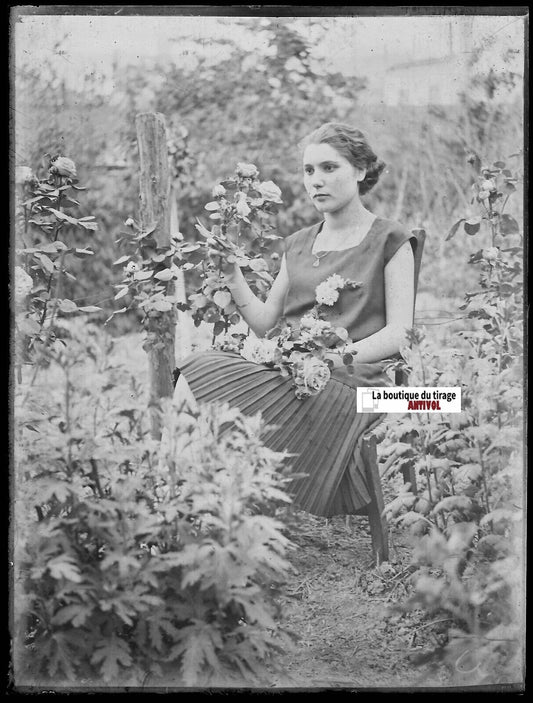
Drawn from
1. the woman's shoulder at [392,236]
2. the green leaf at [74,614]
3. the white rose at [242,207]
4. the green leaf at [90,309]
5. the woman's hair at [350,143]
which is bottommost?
the green leaf at [74,614]

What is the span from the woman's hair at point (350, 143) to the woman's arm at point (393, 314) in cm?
37

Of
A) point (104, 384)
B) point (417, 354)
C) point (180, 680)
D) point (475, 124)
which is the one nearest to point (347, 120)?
point (475, 124)

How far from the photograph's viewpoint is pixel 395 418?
3.43 metres

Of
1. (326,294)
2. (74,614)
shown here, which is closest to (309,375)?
(326,294)

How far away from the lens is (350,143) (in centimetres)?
346

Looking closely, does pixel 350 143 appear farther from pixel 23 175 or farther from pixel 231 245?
pixel 23 175

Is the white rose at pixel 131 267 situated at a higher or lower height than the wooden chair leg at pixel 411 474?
higher

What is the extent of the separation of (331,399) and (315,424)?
123 mm

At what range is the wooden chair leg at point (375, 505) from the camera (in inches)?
135

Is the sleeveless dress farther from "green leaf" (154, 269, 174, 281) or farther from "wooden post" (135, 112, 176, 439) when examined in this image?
"green leaf" (154, 269, 174, 281)

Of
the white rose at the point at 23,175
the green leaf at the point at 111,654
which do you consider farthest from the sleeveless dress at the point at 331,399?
the white rose at the point at 23,175

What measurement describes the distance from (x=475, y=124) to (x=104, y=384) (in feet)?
6.26

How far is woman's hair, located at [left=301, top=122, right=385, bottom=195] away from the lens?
346 cm

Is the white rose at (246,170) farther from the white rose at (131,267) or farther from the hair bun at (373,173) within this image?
the white rose at (131,267)
